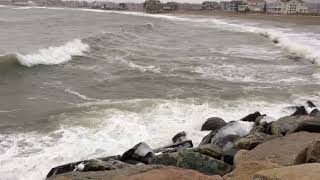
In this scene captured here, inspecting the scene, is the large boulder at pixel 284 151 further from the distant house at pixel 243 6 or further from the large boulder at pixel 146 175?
the distant house at pixel 243 6

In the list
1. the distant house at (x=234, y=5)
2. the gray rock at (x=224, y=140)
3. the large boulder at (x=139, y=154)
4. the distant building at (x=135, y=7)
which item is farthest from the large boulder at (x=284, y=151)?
the distant building at (x=135, y=7)

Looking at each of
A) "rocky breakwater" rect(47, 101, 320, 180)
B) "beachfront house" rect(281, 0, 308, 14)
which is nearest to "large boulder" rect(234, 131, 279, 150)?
"rocky breakwater" rect(47, 101, 320, 180)

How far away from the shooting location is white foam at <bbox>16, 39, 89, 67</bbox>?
2256 cm

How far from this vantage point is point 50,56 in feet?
81.4

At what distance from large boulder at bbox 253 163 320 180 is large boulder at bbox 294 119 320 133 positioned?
382 cm

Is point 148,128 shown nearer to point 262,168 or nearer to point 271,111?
point 271,111

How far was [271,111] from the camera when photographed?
13.4 meters

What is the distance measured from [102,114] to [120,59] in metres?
12.0

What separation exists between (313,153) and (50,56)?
2057 centimetres

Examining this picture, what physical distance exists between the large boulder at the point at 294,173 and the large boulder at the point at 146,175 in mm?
837

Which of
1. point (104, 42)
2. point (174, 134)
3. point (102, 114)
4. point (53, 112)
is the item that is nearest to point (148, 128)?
point (174, 134)

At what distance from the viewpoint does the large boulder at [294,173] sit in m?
4.70

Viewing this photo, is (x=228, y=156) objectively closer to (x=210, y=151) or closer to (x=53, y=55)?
(x=210, y=151)

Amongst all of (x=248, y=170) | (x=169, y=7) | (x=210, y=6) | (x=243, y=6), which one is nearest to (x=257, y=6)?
(x=243, y=6)
